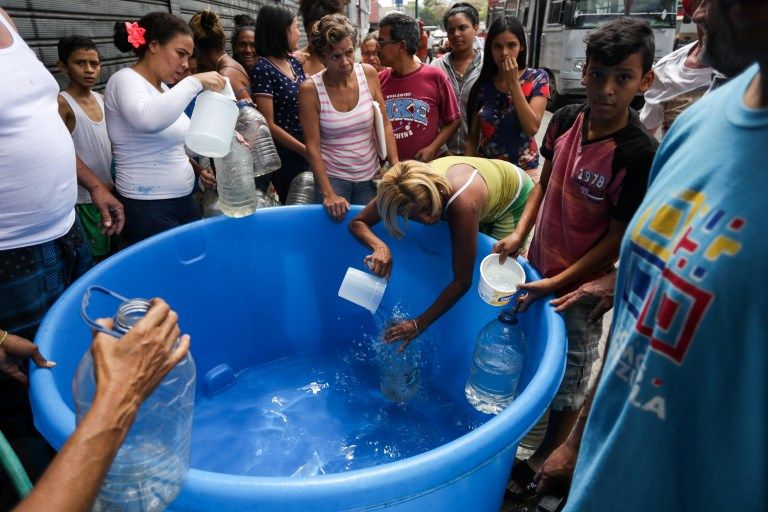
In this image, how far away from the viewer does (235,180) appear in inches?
101

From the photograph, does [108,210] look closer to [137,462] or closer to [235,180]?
[235,180]

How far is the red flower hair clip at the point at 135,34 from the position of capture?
6.81 feet

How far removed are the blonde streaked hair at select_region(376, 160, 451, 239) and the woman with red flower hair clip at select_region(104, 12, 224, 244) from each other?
36.9 inches

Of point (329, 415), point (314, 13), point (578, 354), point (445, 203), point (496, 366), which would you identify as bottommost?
point (329, 415)

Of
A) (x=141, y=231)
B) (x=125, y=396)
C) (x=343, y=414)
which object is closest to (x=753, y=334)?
(x=125, y=396)

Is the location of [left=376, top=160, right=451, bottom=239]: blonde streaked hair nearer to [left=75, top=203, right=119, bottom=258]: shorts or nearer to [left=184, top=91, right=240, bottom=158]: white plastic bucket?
[left=184, top=91, right=240, bottom=158]: white plastic bucket

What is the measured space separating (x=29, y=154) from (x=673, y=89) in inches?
119

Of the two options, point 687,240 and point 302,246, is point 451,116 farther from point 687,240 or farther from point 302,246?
point 687,240

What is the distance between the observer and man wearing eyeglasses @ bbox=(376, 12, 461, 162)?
9.41 ft

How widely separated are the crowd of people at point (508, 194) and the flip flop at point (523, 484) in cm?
1

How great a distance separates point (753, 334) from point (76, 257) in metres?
2.15

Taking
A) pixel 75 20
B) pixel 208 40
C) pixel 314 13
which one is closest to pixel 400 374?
pixel 314 13

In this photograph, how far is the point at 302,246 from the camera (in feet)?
8.52

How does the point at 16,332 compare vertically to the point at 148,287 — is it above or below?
above
